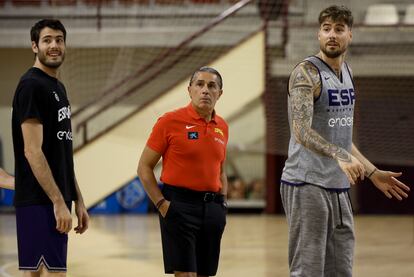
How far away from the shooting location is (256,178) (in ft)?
60.3

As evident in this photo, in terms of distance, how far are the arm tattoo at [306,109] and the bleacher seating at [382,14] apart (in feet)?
38.3

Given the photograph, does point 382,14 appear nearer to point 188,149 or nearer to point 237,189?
point 237,189

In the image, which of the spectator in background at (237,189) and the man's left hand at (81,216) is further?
the spectator in background at (237,189)

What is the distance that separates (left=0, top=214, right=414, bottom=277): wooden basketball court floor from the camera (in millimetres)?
9359

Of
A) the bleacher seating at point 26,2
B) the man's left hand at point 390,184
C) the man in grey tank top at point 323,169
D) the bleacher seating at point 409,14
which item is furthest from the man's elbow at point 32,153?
the bleacher seating at point 26,2

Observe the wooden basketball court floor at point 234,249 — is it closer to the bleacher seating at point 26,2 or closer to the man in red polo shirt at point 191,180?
the man in red polo shirt at point 191,180

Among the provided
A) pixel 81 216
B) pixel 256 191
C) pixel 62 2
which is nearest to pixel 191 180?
pixel 81 216

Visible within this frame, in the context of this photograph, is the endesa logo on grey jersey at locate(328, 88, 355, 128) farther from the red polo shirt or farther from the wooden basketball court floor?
the wooden basketball court floor

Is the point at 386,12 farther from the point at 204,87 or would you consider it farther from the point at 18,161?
the point at 18,161

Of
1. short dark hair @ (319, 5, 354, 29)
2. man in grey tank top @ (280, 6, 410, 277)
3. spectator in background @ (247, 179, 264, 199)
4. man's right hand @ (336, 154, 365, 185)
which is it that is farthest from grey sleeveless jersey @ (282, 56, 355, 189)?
spectator in background @ (247, 179, 264, 199)

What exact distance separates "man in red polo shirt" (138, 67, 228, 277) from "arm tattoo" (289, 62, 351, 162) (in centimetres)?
79

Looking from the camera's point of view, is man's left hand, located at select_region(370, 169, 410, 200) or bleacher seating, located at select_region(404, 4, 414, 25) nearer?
man's left hand, located at select_region(370, 169, 410, 200)

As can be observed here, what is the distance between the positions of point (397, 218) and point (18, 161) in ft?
43.2

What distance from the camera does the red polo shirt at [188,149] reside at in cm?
548
